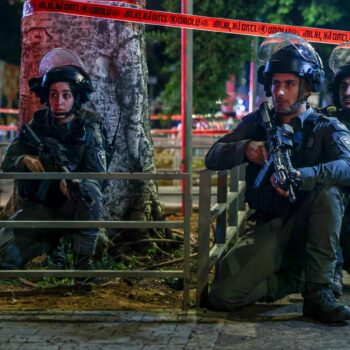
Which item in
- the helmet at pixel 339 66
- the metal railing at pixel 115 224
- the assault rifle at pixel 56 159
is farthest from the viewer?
the helmet at pixel 339 66

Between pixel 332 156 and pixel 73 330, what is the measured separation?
2.14 m

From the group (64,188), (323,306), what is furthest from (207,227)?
(64,188)

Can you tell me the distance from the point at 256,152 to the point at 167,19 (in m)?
1.74

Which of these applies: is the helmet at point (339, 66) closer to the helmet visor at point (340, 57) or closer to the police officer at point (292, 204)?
the helmet visor at point (340, 57)

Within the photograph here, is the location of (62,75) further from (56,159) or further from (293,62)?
(293,62)

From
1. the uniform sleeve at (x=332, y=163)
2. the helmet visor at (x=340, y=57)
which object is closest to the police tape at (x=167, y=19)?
the helmet visor at (x=340, y=57)

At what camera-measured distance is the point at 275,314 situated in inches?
232

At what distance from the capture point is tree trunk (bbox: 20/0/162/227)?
24.4 ft

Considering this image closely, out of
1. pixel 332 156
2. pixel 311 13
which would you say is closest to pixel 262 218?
pixel 332 156

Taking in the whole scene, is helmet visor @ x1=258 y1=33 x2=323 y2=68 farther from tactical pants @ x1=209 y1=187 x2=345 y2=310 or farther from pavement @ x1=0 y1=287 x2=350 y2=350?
pavement @ x1=0 y1=287 x2=350 y2=350

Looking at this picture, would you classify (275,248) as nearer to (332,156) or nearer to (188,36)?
(332,156)

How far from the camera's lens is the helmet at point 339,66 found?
7117 millimetres

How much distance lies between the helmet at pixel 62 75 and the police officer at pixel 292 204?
1358mm

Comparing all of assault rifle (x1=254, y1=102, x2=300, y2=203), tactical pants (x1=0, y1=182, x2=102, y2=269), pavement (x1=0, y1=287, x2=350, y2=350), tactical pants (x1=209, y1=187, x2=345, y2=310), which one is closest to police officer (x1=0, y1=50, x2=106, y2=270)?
tactical pants (x1=0, y1=182, x2=102, y2=269)
